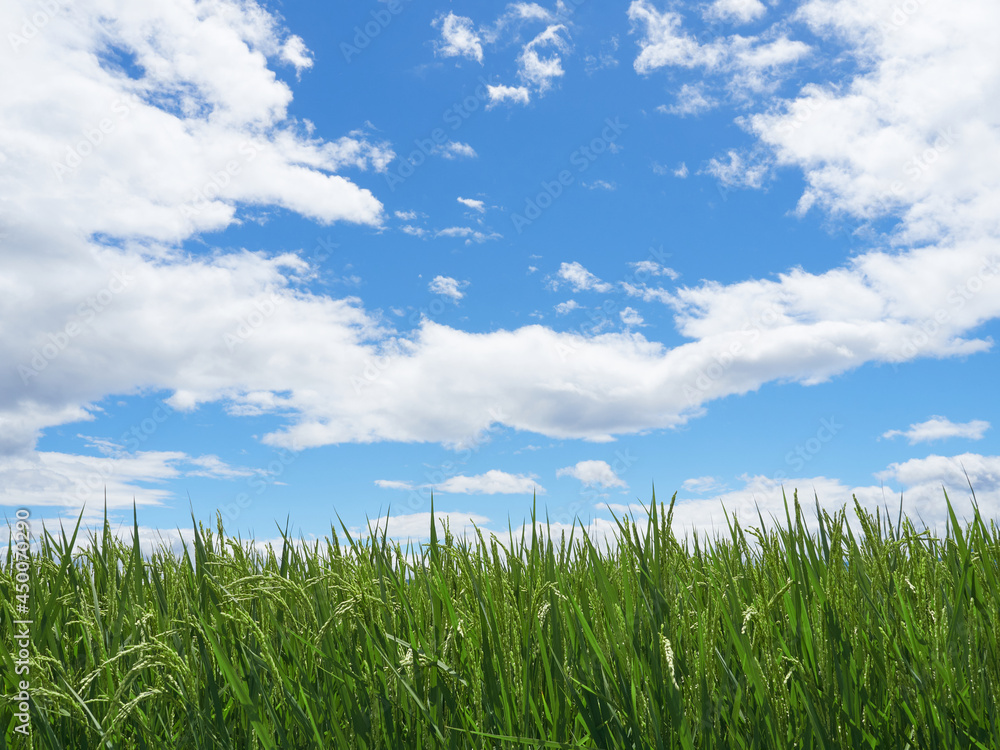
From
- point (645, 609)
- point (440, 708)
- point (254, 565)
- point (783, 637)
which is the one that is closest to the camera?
point (440, 708)

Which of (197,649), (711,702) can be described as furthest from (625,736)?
(197,649)

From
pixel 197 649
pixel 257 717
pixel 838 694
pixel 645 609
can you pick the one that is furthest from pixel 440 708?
pixel 838 694

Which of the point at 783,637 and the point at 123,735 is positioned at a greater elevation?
the point at 783,637

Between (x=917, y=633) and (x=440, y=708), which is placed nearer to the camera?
(x=440, y=708)

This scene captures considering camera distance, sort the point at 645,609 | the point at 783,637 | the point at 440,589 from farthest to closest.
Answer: the point at 440,589, the point at 783,637, the point at 645,609

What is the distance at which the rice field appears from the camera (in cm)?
231

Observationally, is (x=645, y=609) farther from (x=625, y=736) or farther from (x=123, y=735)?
(x=123, y=735)

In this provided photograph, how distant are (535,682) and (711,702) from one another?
2.29 feet

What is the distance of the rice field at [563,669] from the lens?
231 centimetres

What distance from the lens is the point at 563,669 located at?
2543mm

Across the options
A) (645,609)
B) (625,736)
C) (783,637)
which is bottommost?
(625,736)

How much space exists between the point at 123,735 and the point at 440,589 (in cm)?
154

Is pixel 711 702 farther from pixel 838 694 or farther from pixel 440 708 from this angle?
pixel 440 708

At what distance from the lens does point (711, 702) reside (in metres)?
2.35
